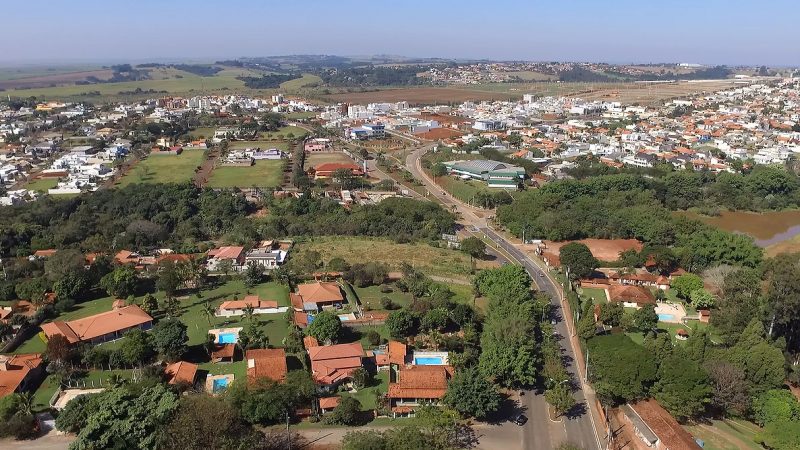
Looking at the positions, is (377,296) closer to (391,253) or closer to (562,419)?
(391,253)

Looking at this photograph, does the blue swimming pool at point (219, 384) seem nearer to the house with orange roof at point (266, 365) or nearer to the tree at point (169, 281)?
the house with orange roof at point (266, 365)

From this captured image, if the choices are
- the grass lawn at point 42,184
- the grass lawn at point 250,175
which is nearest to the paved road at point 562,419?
the grass lawn at point 250,175

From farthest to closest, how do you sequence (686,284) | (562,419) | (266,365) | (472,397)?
(686,284), (266,365), (562,419), (472,397)

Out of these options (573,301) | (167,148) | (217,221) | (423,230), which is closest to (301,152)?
(167,148)

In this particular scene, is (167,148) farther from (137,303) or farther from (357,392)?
(357,392)

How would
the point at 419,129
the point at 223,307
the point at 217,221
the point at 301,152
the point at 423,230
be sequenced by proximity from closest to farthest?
the point at 223,307 → the point at 423,230 → the point at 217,221 → the point at 301,152 → the point at 419,129

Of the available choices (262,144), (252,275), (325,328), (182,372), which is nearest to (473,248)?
(252,275)
